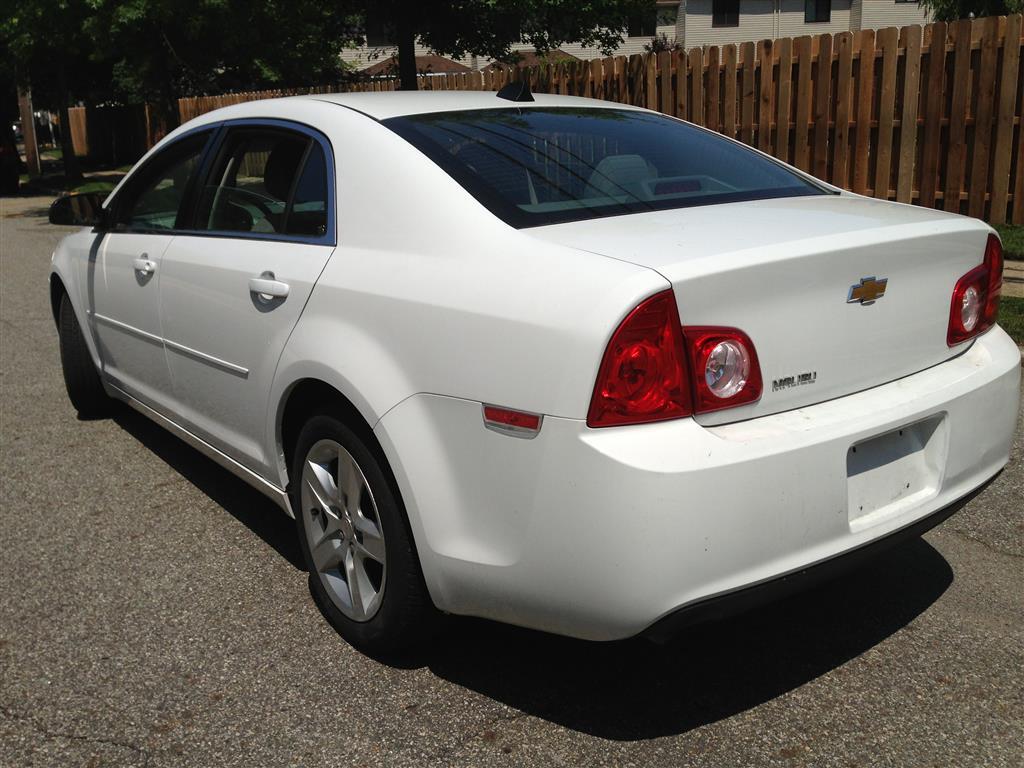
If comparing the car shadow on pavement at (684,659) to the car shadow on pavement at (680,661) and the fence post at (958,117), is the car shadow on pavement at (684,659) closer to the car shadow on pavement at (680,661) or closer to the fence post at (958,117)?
the car shadow on pavement at (680,661)

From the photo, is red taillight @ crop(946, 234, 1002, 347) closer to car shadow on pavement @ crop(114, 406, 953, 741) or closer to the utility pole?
car shadow on pavement @ crop(114, 406, 953, 741)

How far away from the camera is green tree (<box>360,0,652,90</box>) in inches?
661

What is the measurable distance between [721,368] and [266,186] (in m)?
A: 1.94

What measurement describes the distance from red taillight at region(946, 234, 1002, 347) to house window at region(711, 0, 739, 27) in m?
47.5

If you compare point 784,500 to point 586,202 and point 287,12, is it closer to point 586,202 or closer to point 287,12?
point 586,202

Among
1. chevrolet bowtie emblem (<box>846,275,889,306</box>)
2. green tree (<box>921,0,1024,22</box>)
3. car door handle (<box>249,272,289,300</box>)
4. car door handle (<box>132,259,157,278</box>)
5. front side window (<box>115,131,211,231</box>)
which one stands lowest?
car door handle (<box>132,259,157,278</box>)

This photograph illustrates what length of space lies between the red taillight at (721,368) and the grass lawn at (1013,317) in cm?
404

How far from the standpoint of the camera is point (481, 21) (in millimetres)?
17734

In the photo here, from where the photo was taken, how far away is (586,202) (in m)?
3.04

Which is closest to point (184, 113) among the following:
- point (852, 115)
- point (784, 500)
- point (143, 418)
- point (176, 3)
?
point (176, 3)

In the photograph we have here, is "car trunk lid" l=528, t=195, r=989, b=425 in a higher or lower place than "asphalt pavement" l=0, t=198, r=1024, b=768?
higher

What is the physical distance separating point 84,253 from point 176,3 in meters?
14.5

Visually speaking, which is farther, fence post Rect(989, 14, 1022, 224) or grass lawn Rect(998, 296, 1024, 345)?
fence post Rect(989, 14, 1022, 224)

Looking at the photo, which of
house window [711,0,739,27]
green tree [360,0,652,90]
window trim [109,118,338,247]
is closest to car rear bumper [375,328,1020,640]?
window trim [109,118,338,247]
